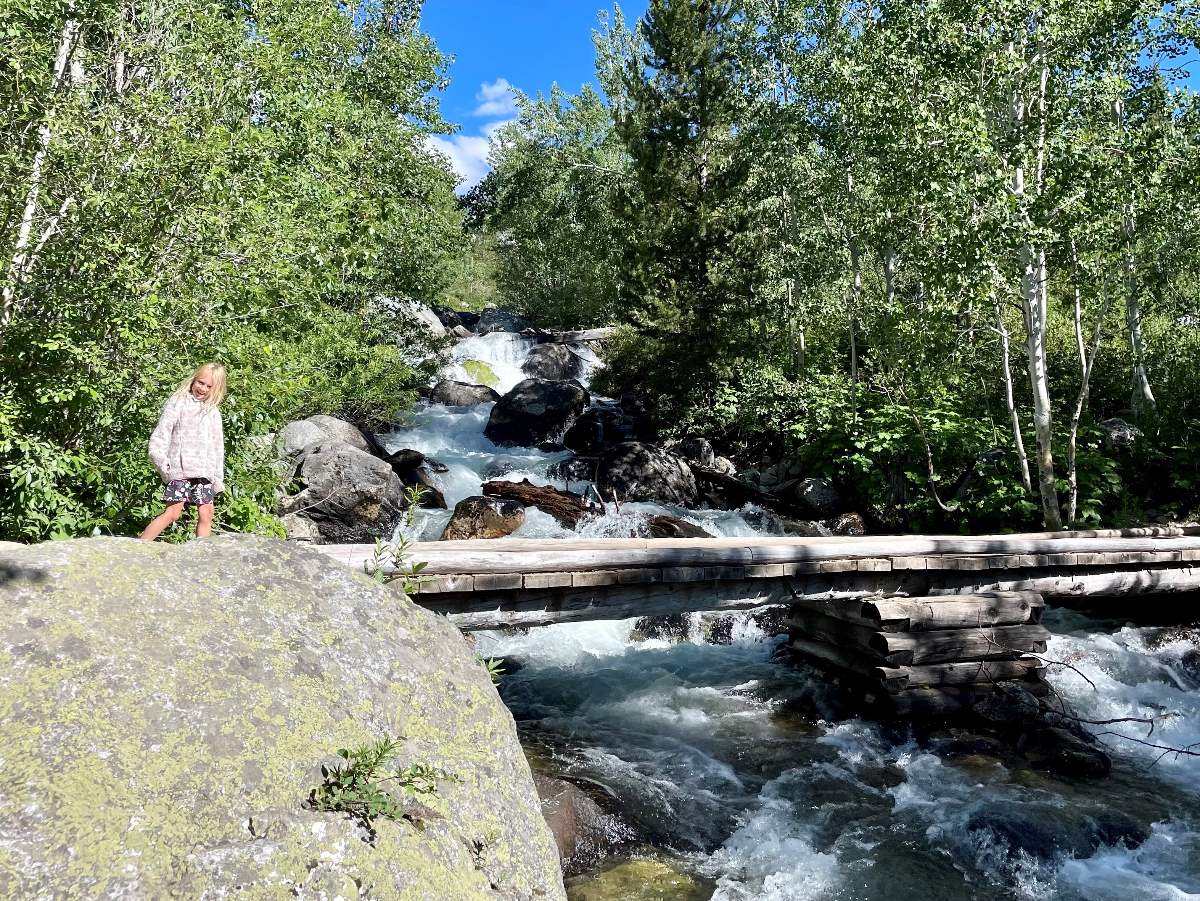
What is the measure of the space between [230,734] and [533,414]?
66.8 feet

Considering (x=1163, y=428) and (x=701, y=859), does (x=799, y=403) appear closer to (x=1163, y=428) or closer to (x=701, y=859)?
(x=1163, y=428)

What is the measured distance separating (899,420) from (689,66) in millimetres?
12497

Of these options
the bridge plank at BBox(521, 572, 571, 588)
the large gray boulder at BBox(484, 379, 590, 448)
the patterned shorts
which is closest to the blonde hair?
the patterned shorts

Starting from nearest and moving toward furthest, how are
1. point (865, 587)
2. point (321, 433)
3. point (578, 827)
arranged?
point (578, 827) < point (865, 587) < point (321, 433)

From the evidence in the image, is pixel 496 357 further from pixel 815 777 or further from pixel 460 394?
pixel 815 777

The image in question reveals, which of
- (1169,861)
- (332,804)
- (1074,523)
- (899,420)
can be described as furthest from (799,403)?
(332,804)

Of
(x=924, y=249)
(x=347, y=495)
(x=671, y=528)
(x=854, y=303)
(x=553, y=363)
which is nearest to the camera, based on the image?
(x=924, y=249)

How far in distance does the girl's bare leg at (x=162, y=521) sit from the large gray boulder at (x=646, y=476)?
11.7m

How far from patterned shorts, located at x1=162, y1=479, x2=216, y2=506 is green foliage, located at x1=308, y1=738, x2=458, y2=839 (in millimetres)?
3867

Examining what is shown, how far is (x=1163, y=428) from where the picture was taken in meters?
15.7

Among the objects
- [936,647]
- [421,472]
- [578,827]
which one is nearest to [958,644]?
[936,647]

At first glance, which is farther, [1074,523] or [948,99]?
[1074,523]

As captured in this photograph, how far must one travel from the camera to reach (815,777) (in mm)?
7582

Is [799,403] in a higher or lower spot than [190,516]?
higher
